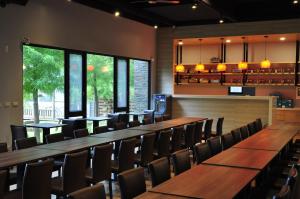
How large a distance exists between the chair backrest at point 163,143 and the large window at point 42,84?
3400 mm

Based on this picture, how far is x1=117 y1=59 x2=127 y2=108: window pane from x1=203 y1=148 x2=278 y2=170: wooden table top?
6539mm

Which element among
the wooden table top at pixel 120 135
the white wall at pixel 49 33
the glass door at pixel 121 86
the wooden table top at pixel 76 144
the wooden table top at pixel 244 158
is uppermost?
the white wall at pixel 49 33

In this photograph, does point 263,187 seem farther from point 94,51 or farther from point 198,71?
point 198,71

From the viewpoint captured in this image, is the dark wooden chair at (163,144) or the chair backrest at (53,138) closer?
the chair backrest at (53,138)

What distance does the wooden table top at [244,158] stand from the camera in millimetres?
3697

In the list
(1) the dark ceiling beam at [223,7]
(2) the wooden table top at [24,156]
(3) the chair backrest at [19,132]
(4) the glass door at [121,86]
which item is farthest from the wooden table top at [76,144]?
(4) the glass door at [121,86]

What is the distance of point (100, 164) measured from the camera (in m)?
4.36

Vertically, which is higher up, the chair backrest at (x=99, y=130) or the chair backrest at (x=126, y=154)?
the chair backrest at (x=99, y=130)

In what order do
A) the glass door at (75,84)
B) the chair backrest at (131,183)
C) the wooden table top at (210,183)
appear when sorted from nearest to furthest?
the wooden table top at (210,183) < the chair backrest at (131,183) < the glass door at (75,84)

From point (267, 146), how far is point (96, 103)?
591 cm

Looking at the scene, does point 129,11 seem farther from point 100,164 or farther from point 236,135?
point 100,164

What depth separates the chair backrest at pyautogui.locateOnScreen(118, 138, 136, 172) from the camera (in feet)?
15.8

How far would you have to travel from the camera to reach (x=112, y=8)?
1005 cm

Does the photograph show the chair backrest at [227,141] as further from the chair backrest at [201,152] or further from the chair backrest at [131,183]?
the chair backrest at [131,183]
